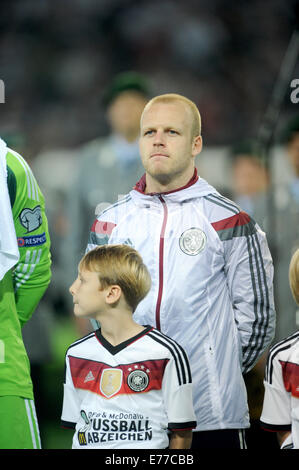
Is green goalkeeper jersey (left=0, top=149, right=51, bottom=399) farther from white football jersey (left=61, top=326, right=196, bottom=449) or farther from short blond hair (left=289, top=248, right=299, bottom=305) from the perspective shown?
short blond hair (left=289, top=248, right=299, bottom=305)

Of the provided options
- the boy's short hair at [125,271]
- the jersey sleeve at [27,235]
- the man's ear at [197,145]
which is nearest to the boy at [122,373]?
the boy's short hair at [125,271]

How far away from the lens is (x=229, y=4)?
2.52 m

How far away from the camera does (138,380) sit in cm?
222

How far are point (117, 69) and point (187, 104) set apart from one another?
297 millimetres

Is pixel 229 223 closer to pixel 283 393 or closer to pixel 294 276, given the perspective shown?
pixel 294 276

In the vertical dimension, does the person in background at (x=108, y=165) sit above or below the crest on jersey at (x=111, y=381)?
above

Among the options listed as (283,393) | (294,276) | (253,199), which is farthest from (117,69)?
(283,393)

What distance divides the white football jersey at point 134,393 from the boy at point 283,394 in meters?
0.26

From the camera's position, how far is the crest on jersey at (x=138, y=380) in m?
2.21

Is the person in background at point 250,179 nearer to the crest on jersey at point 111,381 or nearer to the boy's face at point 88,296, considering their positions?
the boy's face at point 88,296

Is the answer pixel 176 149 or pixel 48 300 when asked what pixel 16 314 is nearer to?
pixel 48 300

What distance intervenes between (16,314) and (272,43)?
48.0 inches

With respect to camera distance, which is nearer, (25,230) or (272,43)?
(25,230)
